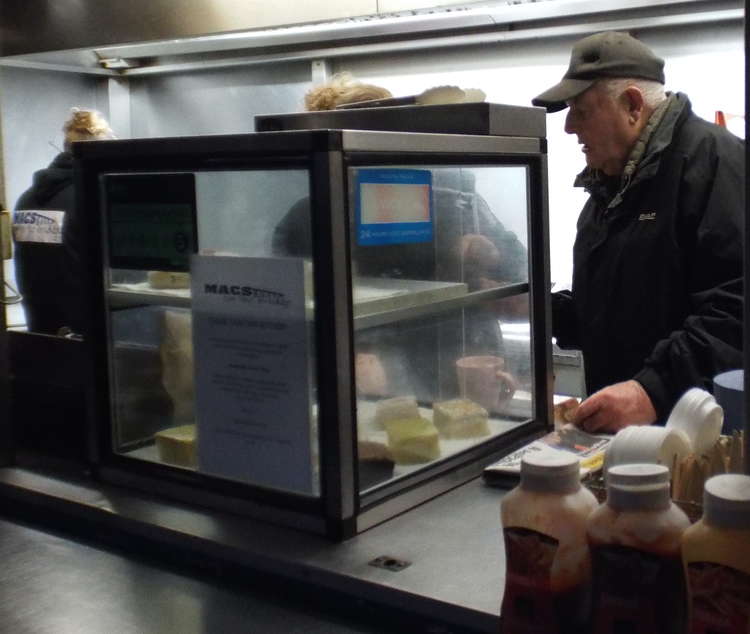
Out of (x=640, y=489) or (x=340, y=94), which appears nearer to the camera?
(x=640, y=489)

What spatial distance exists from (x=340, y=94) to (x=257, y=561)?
1885 mm

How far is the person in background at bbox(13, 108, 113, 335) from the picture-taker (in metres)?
2.83

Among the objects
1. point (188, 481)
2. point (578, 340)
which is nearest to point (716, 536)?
point (188, 481)

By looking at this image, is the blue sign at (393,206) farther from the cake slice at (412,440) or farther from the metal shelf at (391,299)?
the cake slice at (412,440)

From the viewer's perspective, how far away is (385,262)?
1.36 m

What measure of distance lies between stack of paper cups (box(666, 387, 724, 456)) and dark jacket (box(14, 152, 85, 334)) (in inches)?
67.5

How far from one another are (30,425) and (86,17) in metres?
1.51

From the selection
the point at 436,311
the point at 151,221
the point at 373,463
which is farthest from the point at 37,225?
the point at 373,463

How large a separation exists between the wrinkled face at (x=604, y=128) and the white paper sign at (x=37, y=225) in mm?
1892

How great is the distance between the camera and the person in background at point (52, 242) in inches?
111

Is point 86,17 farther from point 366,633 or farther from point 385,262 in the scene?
point 366,633

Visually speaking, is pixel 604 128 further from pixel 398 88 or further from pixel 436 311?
pixel 398 88

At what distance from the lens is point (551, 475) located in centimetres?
84

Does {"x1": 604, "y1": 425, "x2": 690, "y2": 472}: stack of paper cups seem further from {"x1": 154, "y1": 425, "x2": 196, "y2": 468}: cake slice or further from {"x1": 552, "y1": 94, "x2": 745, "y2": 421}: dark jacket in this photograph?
{"x1": 552, "y1": 94, "x2": 745, "y2": 421}: dark jacket
